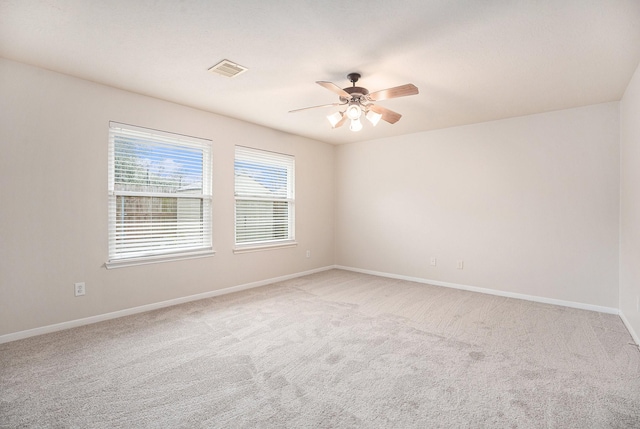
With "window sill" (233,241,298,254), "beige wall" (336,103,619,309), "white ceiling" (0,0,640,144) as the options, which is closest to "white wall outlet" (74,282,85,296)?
"window sill" (233,241,298,254)

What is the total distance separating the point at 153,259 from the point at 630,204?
5.10m

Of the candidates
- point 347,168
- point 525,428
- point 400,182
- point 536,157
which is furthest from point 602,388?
point 347,168

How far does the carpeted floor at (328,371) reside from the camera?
5.87ft

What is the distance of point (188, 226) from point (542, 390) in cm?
385

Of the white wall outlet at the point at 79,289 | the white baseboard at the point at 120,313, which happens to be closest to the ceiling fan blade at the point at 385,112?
the white baseboard at the point at 120,313

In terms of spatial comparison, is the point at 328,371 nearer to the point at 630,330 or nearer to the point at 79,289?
the point at 79,289

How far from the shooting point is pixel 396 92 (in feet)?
8.94

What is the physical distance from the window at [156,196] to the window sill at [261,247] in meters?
0.44

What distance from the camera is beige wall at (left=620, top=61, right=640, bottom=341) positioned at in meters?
2.79

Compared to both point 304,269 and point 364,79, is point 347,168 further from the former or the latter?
point 364,79

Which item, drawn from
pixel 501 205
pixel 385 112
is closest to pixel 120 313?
pixel 385 112

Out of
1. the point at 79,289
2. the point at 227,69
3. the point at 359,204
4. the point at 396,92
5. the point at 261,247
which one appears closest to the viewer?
the point at 396,92

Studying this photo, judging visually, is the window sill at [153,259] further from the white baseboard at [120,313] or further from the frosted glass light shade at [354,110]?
the frosted glass light shade at [354,110]

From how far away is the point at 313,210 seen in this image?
226 inches
